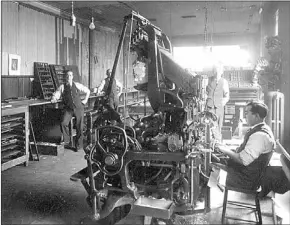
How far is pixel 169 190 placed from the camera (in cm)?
250

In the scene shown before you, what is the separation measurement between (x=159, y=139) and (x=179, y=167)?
0.27m

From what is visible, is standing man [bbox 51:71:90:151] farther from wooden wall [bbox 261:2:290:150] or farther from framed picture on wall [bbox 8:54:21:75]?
wooden wall [bbox 261:2:290:150]

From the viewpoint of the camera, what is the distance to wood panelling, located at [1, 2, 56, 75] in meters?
6.09

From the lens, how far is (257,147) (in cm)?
260

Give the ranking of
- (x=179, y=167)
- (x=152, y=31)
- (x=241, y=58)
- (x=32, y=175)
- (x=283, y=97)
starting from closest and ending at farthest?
(x=179, y=167), (x=152, y=31), (x=32, y=175), (x=283, y=97), (x=241, y=58)

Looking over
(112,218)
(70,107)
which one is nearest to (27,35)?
(70,107)

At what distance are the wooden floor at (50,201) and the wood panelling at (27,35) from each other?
2688 mm

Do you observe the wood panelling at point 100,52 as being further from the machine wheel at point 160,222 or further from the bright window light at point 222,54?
the machine wheel at point 160,222

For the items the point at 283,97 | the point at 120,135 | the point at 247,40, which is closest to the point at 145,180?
the point at 120,135

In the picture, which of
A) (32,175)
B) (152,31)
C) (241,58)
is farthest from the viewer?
(241,58)

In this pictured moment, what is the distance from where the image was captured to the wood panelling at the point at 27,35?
6086 mm

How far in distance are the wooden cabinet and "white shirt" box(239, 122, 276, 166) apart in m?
3.07

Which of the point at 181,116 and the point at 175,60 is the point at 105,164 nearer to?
the point at 181,116

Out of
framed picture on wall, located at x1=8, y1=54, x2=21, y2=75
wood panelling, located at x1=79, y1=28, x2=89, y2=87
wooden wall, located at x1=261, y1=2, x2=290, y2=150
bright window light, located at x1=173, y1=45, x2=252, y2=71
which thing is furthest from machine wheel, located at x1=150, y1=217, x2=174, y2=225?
bright window light, located at x1=173, y1=45, x2=252, y2=71
